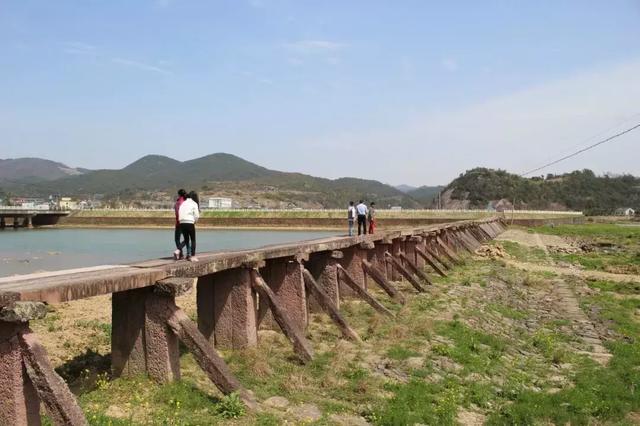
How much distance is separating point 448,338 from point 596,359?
2.87 metres

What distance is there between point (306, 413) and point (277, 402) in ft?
1.63

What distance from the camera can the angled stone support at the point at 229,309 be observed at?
31.4 feet

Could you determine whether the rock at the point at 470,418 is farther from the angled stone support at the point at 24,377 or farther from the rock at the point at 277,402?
the angled stone support at the point at 24,377

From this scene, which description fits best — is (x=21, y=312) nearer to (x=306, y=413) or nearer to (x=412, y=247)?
(x=306, y=413)

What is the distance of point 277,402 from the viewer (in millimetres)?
7590

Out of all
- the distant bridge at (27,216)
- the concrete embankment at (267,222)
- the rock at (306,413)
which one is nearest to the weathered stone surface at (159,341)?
the rock at (306,413)

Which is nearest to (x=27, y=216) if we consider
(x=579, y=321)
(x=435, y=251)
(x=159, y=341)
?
(x=435, y=251)

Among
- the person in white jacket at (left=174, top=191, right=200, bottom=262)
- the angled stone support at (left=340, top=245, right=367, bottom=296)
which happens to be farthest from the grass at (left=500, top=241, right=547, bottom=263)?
the person in white jacket at (left=174, top=191, right=200, bottom=262)

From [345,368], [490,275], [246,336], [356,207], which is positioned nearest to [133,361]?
[246,336]

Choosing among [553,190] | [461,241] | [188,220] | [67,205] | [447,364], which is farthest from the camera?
[553,190]

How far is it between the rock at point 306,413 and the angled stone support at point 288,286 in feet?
12.5

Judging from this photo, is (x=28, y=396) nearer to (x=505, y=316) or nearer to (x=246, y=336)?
(x=246, y=336)

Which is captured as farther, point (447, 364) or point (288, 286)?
point (288, 286)

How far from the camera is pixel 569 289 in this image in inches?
805
